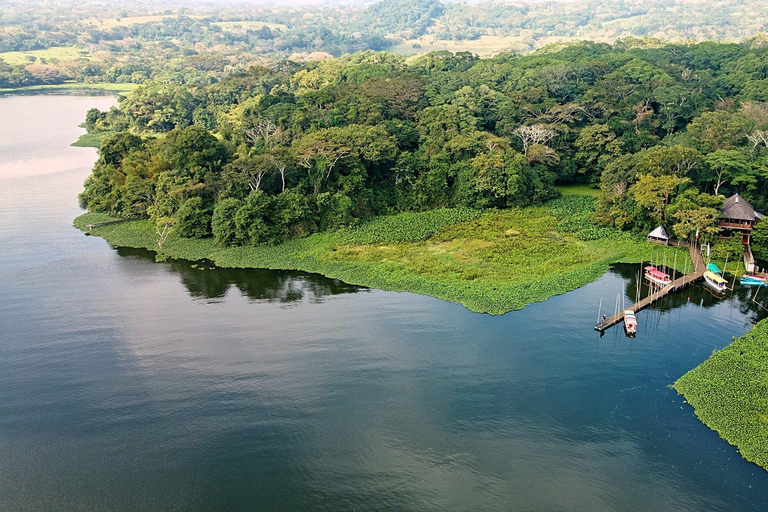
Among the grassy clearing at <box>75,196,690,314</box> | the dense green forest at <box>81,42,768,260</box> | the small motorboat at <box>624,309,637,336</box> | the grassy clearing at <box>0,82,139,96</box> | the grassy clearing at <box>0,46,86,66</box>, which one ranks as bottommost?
the small motorboat at <box>624,309,637,336</box>

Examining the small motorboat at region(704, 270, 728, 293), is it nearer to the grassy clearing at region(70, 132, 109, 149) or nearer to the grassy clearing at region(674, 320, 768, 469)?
the grassy clearing at region(674, 320, 768, 469)

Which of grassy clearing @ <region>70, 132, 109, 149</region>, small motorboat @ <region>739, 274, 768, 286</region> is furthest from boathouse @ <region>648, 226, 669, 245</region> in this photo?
grassy clearing @ <region>70, 132, 109, 149</region>

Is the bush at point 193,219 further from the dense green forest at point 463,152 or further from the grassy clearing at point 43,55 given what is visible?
the grassy clearing at point 43,55

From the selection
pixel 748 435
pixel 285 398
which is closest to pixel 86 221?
pixel 285 398

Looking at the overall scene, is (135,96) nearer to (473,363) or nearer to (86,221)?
(86,221)

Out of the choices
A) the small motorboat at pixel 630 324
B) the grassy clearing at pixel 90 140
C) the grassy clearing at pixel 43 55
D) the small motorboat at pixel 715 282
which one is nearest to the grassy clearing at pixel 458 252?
the small motorboat at pixel 715 282

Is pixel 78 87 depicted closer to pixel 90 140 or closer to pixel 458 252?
pixel 90 140
